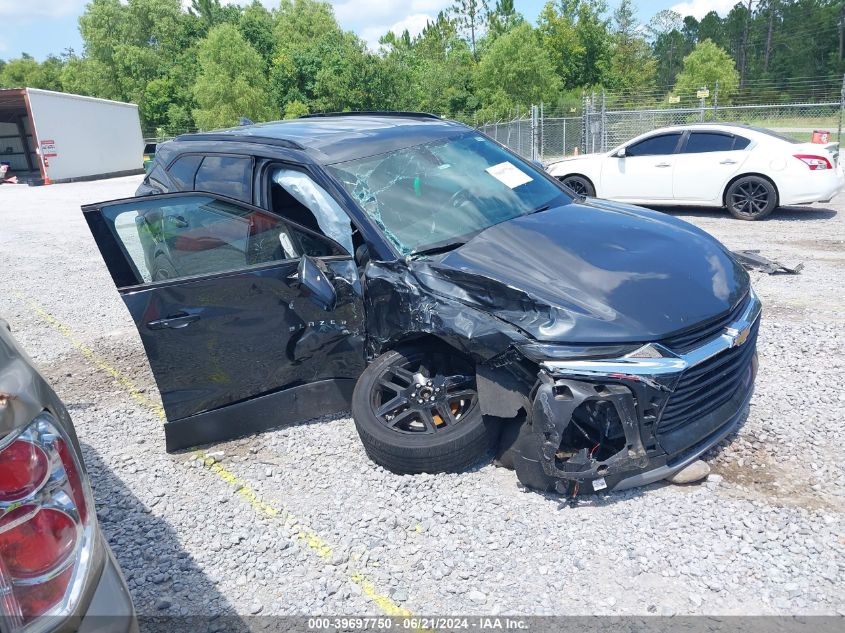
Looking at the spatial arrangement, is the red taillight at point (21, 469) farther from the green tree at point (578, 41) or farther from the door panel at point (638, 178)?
the green tree at point (578, 41)

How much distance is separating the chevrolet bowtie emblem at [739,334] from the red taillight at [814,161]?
315 inches

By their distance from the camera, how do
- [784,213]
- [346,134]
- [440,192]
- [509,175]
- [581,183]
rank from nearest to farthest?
1. [440,192]
2. [346,134]
3. [509,175]
4. [784,213]
5. [581,183]

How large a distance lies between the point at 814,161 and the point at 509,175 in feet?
24.9

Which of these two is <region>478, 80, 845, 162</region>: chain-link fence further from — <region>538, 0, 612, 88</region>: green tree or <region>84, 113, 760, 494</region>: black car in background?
<region>538, 0, 612, 88</region>: green tree

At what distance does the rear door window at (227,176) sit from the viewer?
14.2 ft

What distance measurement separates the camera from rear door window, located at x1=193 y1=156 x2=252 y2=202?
A: 4.34m

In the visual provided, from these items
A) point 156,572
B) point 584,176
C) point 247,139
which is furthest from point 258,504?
point 584,176

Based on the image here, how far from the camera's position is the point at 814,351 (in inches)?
192

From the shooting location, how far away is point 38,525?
1.44 m

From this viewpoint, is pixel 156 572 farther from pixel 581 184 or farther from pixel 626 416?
pixel 581 184

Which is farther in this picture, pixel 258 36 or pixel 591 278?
pixel 258 36

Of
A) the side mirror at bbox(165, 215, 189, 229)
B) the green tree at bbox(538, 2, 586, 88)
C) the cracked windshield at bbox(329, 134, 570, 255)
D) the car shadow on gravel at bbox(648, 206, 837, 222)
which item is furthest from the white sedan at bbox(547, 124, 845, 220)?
the green tree at bbox(538, 2, 586, 88)

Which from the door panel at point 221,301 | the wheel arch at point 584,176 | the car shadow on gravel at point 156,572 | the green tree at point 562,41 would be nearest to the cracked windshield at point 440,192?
the door panel at point 221,301

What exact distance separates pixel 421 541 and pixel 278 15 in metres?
65.0
